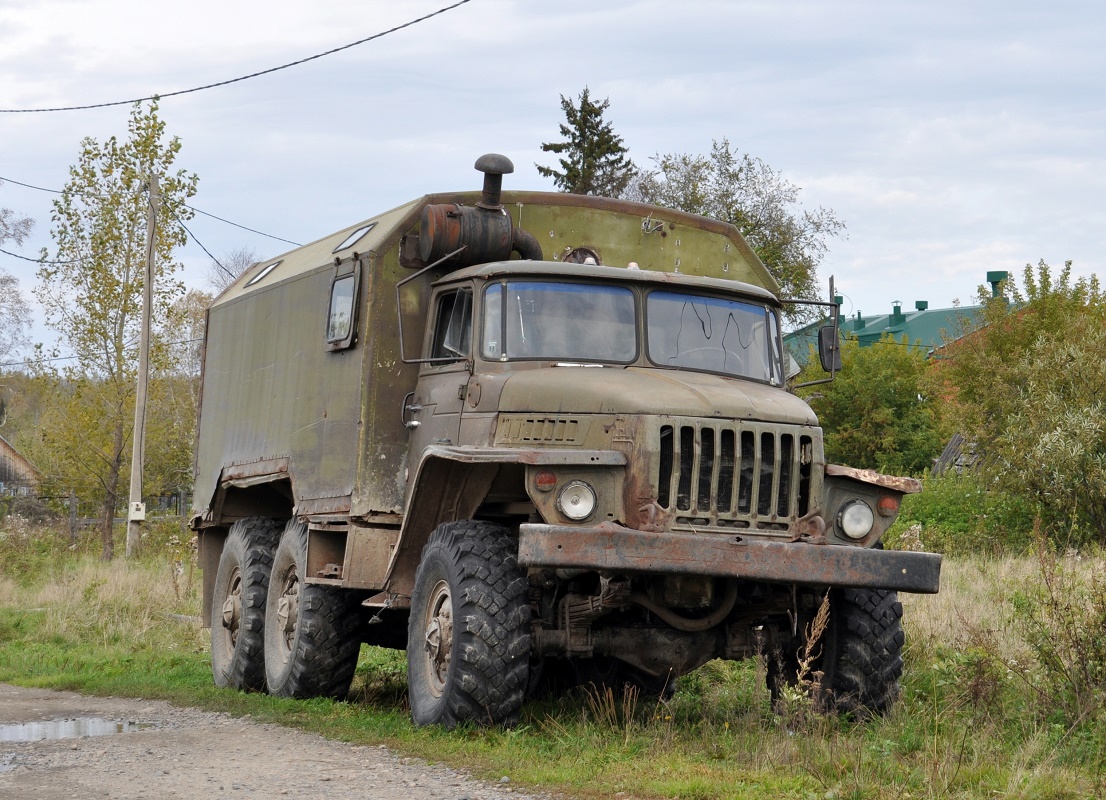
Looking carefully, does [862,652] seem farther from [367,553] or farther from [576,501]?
[367,553]

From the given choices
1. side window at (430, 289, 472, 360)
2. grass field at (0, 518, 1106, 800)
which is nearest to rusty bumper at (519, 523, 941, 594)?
grass field at (0, 518, 1106, 800)

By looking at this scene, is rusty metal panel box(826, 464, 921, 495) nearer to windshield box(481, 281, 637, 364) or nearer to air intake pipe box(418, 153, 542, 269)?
windshield box(481, 281, 637, 364)

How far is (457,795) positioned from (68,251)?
2207cm

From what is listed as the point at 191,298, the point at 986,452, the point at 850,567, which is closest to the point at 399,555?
the point at 850,567

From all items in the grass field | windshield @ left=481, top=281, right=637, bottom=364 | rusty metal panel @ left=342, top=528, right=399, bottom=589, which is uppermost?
windshield @ left=481, top=281, right=637, bottom=364

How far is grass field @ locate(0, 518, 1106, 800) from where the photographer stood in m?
6.88

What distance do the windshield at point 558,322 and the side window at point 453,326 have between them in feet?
0.77

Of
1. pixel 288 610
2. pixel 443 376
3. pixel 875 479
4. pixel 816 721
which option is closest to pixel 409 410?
pixel 443 376

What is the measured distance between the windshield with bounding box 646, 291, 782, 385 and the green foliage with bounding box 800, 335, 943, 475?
33673mm

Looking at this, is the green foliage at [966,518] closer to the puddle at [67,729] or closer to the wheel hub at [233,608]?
the wheel hub at [233,608]

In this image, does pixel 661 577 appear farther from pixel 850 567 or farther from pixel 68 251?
pixel 68 251

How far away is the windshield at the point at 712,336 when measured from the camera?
962 centimetres

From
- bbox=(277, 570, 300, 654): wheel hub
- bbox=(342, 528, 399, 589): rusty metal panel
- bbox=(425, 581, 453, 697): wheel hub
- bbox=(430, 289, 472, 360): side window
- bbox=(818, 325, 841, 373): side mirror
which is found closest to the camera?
bbox=(425, 581, 453, 697): wheel hub

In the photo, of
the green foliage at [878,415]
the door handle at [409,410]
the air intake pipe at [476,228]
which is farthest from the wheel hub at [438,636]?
the green foliage at [878,415]
